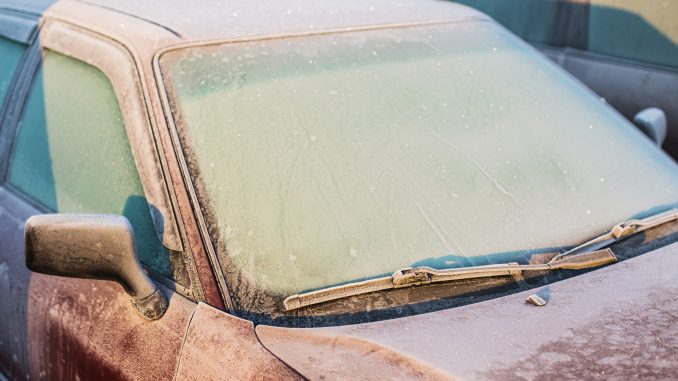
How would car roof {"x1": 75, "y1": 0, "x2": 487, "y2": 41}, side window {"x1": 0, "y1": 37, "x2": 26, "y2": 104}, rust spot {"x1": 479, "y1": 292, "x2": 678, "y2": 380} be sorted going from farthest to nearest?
side window {"x1": 0, "y1": 37, "x2": 26, "y2": 104} < car roof {"x1": 75, "y1": 0, "x2": 487, "y2": 41} < rust spot {"x1": 479, "y1": 292, "x2": 678, "y2": 380}

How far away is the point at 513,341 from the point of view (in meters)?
1.49

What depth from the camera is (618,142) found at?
2328 millimetres

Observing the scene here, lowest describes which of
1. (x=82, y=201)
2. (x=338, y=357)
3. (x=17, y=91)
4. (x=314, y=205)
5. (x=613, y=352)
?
(x=613, y=352)

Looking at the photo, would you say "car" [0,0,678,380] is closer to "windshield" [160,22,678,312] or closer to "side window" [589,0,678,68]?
"windshield" [160,22,678,312]

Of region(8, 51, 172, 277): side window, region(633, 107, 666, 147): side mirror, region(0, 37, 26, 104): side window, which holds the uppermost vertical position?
region(0, 37, 26, 104): side window

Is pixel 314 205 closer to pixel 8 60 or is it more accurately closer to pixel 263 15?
pixel 263 15

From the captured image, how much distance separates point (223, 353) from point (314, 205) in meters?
0.41

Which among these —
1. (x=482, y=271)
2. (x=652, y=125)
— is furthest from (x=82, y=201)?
(x=652, y=125)

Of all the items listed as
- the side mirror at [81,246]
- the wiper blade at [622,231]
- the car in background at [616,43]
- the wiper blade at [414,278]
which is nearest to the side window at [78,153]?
the side mirror at [81,246]

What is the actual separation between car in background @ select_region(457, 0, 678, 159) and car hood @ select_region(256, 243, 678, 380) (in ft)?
9.08

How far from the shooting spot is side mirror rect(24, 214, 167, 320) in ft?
5.20

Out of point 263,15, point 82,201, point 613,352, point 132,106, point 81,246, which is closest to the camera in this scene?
point 613,352

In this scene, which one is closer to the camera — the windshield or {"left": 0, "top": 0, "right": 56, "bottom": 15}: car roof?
the windshield

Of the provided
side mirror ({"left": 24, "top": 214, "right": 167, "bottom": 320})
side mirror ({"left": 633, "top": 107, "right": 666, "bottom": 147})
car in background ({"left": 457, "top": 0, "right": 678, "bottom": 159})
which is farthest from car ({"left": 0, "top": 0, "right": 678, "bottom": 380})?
car in background ({"left": 457, "top": 0, "right": 678, "bottom": 159})
